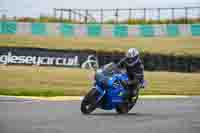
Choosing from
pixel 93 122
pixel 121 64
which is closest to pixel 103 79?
pixel 121 64

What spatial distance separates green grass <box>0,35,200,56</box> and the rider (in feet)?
86.4

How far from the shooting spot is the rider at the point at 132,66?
43.9 feet

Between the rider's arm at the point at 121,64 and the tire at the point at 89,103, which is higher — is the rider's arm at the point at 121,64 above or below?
above

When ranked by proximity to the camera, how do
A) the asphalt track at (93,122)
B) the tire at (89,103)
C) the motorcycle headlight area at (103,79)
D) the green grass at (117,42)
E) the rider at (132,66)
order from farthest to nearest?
the green grass at (117,42) < the rider at (132,66) < the motorcycle headlight area at (103,79) < the tire at (89,103) < the asphalt track at (93,122)

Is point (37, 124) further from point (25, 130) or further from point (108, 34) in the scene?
point (108, 34)

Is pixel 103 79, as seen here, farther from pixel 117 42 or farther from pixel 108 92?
pixel 117 42

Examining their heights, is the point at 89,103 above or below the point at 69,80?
below

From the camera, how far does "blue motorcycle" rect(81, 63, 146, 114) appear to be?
12898 mm

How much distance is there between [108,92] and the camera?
43.2ft

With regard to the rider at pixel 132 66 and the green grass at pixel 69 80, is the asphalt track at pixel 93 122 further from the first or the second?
the green grass at pixel 69 80

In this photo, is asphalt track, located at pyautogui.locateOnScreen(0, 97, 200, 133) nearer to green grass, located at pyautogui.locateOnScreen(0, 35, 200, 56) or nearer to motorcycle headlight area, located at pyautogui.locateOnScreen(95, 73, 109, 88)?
motorcycle headlight area, located at pyautogui.locateOnScreen(95, 73, 109, 88)

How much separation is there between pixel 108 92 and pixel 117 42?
28079 millimetres

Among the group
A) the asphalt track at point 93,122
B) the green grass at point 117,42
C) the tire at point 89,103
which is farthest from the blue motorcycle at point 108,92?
the green grass at point 117,42

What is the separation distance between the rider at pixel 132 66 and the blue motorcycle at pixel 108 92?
3.6 inches
